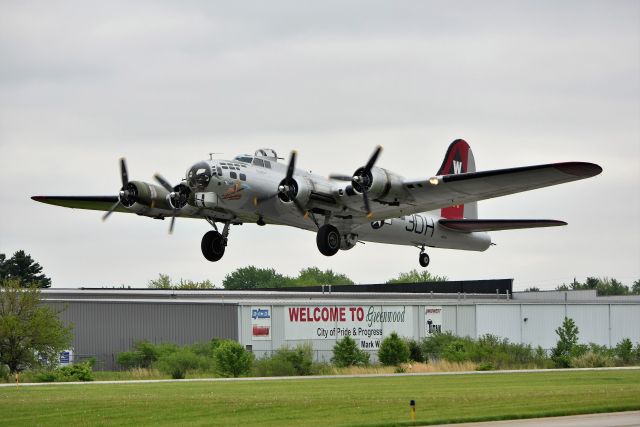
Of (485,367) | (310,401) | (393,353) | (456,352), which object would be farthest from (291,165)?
(456,352)

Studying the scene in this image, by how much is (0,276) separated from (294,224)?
4288 inches

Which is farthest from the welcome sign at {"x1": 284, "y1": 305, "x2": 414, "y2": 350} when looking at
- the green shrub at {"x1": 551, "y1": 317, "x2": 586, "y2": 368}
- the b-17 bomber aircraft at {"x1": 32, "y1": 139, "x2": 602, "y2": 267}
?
the b-17 bomber aircraft at {"x1": 32, "y1": 139, "x2": 602, "y2": 267}

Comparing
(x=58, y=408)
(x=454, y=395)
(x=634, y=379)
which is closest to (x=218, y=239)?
(x=58, y=408)

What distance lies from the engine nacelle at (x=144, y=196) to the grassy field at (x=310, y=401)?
7471 millimetres

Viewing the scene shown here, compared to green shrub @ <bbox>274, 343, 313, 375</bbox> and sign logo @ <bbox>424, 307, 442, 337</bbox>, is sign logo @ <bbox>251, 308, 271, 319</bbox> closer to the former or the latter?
green shrub @ <bbox>274, 343, 313, 375</bbox>

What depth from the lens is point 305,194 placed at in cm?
4006

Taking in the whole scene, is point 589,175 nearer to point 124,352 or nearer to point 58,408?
point 58,408

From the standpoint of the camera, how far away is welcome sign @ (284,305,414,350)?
7825cm

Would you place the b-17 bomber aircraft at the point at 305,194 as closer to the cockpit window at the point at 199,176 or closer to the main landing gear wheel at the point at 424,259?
the cockpit window at the point at 199,176

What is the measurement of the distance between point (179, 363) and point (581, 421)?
34.3m

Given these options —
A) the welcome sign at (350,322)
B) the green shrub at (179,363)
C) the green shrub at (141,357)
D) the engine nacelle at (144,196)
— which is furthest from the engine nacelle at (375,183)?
the welcome sign at (350,322)

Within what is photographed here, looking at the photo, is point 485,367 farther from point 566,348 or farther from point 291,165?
point 291,165

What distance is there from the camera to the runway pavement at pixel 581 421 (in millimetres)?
32281

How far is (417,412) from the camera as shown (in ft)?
123
